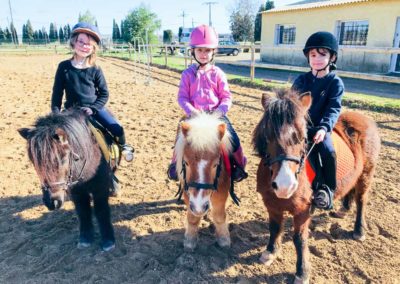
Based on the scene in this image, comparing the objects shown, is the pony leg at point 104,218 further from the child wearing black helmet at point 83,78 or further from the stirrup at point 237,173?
the stirrup at point 237,173

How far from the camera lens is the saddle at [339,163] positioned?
2514mm

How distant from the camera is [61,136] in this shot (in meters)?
2.28

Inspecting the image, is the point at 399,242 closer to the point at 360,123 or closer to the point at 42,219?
the point at 360,123

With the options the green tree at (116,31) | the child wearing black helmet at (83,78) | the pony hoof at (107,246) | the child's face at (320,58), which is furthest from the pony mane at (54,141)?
the green tree at (116,31)

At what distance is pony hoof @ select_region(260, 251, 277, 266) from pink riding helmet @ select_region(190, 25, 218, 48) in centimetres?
203

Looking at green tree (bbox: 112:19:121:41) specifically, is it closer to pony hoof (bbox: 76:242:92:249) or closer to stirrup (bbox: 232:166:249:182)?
pony hoof (bbox: 76:242:92:249)

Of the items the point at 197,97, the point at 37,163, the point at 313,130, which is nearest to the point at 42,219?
the point at 37,163

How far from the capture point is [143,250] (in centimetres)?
295

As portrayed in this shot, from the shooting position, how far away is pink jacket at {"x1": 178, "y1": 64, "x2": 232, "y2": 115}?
302cm

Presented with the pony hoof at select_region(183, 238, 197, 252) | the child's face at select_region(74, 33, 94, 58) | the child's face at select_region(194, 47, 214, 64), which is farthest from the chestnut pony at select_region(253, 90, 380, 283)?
the child's face at select_region(74, 33, 94, 58)

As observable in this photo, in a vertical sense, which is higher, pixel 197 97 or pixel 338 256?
pixel 197 97

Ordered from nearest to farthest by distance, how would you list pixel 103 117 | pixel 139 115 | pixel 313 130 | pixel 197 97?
pixel 313 130
pixel 197 97
pixel 103 117
pixel 139 115

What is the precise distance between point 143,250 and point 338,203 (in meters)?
2.43

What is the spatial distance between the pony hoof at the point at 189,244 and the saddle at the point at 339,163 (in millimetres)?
1268
